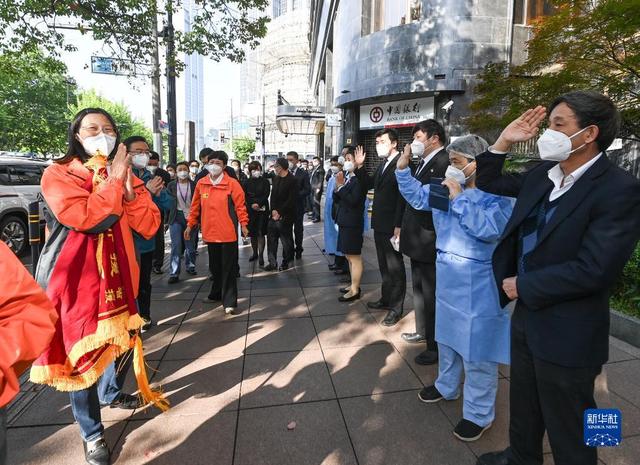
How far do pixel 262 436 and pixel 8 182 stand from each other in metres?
8.91

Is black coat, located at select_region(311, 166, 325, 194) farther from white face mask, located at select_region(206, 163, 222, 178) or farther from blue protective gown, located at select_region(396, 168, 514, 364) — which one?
blue protective gown, located at select_region(396, 168, 514, 364)

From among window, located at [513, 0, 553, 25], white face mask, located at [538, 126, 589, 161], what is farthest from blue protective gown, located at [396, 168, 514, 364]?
window, located at [513, 0, 553, 25]

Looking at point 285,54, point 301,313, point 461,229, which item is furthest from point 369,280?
point 285,54

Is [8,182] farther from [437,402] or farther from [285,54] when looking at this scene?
[285,54]

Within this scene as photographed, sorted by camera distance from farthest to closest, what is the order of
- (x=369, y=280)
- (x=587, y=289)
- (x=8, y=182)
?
(x=8, y=182)
(x=369, y=280)
(x=587, y=289)

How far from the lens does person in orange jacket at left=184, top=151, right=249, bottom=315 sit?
16.0 ft

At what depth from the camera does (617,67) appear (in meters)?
4.73

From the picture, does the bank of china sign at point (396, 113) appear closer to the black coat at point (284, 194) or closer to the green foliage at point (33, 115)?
the black coat at point (284, 194)

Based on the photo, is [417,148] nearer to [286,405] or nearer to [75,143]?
[286,405]

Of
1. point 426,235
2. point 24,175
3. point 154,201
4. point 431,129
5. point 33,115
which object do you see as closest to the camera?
point 426,235

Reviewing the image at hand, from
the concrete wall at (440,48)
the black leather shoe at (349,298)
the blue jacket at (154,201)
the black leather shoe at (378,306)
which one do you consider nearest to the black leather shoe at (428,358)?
the black leather shoe at (378,306)

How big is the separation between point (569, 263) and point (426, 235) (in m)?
1.81

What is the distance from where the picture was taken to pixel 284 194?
6887 millimetres

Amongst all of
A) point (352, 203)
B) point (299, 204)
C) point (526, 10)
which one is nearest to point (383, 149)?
point (352, 203)
